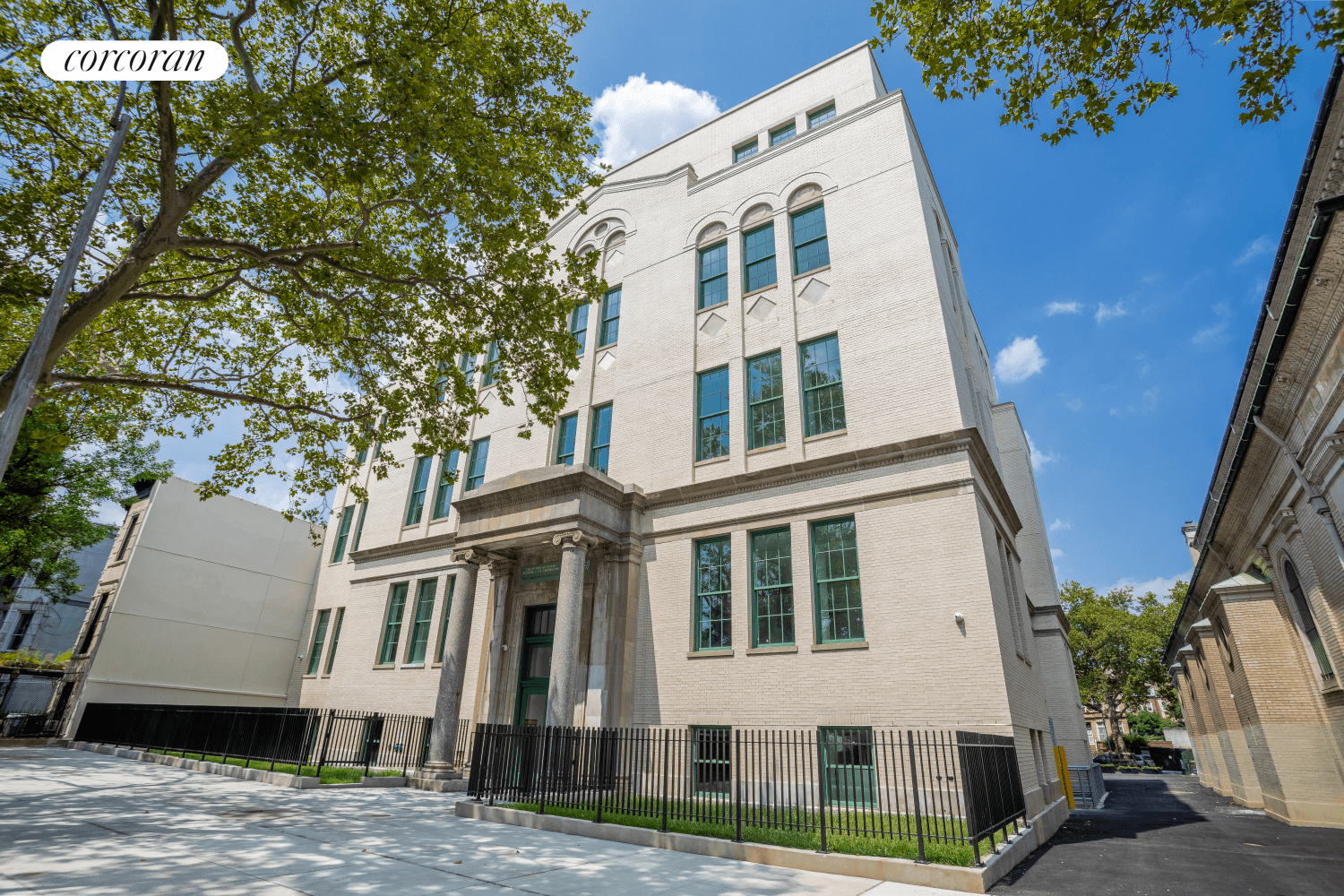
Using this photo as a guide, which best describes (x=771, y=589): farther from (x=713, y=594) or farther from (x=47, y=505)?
(x=47, y=505)

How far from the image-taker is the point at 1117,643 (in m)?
50.8

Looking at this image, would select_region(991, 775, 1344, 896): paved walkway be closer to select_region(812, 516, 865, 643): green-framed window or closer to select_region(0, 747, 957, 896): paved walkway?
select_region(0, 747, 957, 896): paved walkway

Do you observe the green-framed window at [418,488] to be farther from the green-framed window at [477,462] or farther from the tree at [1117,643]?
the tree at [1117,643]

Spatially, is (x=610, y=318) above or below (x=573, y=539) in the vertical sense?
above

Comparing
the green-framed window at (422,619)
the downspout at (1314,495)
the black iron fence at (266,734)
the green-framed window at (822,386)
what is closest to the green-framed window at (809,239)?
the green-framed window at (822,386)

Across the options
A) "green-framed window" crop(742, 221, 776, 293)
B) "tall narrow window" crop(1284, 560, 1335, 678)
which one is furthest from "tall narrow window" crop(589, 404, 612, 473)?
"tall narrow window" crop(1284, 560, 1335, 678)

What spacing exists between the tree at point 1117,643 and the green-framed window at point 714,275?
49.0m

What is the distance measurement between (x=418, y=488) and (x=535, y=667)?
933 centimetres

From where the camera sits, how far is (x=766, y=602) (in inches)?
569

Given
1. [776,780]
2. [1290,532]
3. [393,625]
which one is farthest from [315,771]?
[1290,532]

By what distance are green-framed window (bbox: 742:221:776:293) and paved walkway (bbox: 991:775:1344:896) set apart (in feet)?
46.4

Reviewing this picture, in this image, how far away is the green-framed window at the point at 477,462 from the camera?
2145 cm

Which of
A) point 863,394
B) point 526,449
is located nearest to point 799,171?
point 863,394

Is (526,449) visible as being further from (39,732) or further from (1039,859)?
(39,732)
